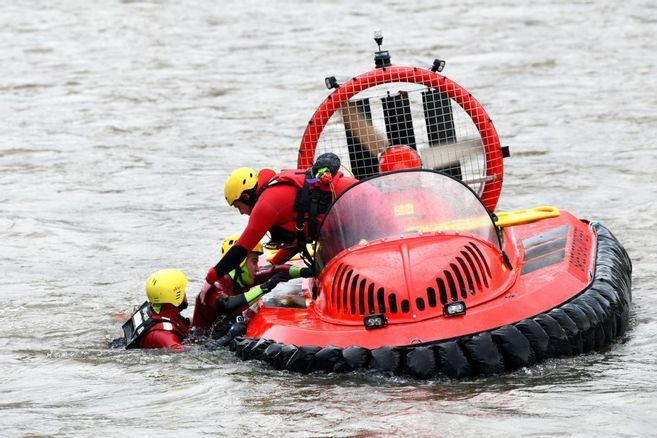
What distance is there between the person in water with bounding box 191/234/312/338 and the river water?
1.47 feet

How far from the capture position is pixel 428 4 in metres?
24.5

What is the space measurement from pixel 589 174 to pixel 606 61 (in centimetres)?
577

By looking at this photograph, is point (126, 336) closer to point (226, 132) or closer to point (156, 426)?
point (156, 426)

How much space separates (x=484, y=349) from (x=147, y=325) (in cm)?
229

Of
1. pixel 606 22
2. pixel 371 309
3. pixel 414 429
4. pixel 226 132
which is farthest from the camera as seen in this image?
pixel 606 22

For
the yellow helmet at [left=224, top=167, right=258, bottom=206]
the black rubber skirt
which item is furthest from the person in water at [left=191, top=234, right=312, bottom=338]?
the black rubber skirt

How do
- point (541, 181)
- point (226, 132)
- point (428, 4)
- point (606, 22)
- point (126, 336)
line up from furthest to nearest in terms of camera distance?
point (428, 4)
point (606, 22)
point (226, 132)
point (541, 181)
point (126, 336)

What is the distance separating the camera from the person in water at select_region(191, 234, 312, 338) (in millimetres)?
8367

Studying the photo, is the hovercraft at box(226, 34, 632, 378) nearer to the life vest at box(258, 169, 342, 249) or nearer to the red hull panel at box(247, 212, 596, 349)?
the red hull panel at box(247, 212, 596, 349)

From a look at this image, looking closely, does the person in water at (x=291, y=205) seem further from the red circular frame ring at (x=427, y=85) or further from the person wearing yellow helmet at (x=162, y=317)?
the red circular frame ring at (x=427, y=85)

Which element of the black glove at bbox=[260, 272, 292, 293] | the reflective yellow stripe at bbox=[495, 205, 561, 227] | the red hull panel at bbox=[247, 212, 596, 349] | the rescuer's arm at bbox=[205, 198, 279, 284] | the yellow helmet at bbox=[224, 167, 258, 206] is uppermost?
the yellow helmet at bbox=[224, 167, 258, 206]

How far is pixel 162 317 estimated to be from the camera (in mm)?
8320

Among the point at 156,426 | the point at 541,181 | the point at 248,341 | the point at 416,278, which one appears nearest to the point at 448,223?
the point at 416,278

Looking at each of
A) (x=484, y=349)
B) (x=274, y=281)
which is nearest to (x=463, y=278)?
(x=484, y=349)
